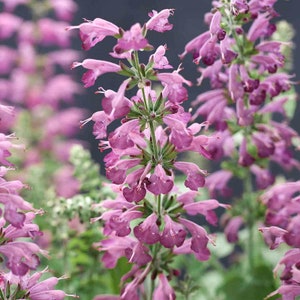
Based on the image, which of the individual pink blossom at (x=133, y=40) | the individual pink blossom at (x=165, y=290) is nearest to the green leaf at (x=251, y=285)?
the individual pink blossom at (x=165, y=290)

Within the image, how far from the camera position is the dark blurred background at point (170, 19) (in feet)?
5.98

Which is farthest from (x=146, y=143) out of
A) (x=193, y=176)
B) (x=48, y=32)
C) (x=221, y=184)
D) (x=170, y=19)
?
(x=170, y=19)

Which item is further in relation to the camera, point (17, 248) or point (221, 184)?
point (221, 184)

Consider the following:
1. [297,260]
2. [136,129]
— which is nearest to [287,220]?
[297,260]

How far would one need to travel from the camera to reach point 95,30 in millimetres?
711

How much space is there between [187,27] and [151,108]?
118 centimetres

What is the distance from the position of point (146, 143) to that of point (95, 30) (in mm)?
116

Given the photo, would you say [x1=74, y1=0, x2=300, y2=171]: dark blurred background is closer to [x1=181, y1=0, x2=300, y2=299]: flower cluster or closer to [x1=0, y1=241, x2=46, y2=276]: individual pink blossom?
[x1=181, y1=0, x2=300, y2=299]: flower cluster

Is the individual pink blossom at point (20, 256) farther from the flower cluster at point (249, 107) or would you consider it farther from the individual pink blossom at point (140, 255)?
the flower cluster at point (249, 107)

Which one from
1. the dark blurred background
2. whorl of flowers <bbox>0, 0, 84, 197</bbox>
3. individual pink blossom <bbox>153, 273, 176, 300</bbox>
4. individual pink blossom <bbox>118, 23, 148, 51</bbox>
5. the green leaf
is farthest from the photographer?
the dark blurred background

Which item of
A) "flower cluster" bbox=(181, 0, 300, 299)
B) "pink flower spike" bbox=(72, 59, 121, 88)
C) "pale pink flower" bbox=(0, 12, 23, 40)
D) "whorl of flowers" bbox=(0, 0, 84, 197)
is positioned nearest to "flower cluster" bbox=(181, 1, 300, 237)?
"flower cluster" bbox=(181, 0, 300, 299)

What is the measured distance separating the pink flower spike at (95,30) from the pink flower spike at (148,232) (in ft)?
0.56

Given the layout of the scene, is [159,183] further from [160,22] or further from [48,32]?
[48,32]

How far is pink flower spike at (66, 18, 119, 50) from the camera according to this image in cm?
70
